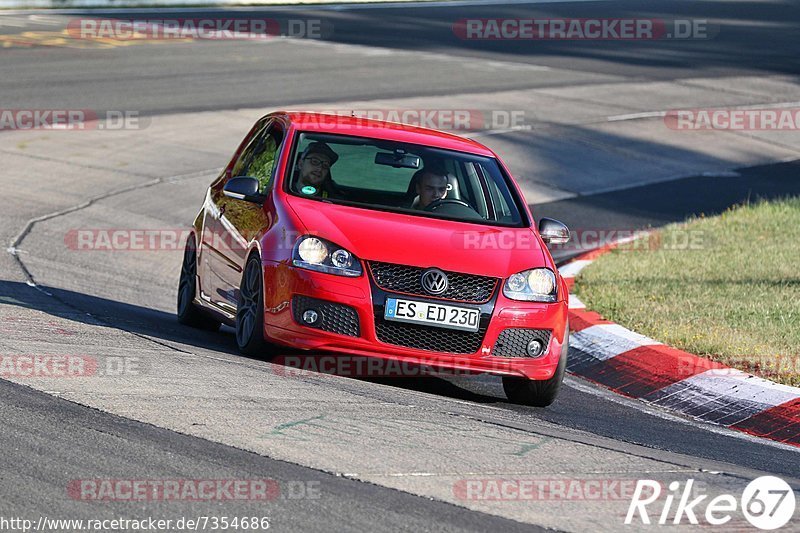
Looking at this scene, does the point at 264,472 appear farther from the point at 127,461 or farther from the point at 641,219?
the point at 641,219

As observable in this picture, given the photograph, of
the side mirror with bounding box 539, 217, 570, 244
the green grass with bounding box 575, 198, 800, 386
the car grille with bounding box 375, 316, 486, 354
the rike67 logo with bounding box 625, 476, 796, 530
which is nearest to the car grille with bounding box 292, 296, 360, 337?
the car grille with bounding box 375, 316, 486, 354

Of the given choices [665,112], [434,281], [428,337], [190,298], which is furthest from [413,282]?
[665,112]

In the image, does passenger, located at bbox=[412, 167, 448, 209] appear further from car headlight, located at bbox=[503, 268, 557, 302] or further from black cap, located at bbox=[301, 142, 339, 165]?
car headlight, located at bbox=[503, 268, 557, 302]

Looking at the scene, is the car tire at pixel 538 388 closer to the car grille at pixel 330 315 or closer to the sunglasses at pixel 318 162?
the car grille at pixel 330 315

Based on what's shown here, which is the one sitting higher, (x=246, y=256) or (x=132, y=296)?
(x=246, y=256)

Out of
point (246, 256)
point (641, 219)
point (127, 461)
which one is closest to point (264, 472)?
point (127, 461)

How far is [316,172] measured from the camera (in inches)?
346

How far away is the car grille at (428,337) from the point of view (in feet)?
25.1

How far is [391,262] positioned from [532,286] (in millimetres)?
881

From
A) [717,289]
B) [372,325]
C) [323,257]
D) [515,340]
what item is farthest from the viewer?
[717,289]

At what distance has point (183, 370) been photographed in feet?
23.5

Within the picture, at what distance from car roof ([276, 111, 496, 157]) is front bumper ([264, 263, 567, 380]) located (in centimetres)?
155

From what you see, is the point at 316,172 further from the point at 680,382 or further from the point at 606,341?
the point at 680,382

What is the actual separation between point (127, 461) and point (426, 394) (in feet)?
8.61
